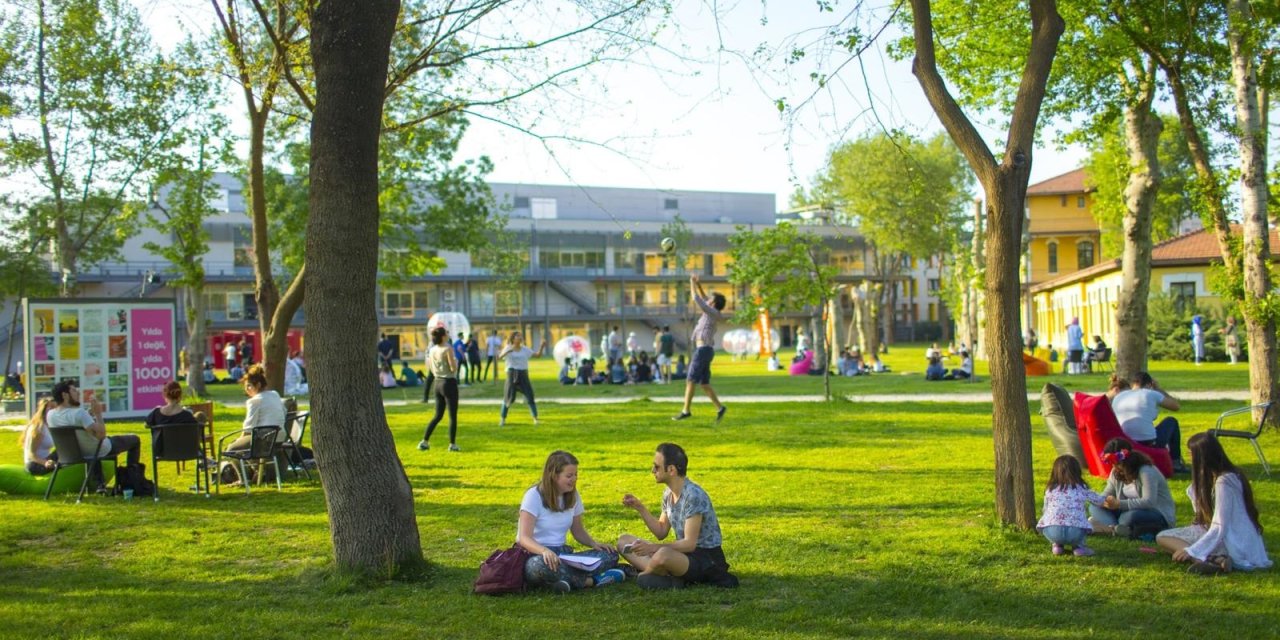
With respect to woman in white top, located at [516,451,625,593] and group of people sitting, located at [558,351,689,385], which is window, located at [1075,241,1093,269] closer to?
group of people sitting, located at [558,351,689,385]

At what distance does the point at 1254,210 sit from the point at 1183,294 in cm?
2818

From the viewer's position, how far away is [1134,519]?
7535 millimetres

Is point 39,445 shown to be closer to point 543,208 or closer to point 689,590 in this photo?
point 689,590

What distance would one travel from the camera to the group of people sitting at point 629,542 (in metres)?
6.31

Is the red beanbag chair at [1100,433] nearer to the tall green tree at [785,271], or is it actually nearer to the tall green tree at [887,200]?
the tall green tree at [785,271]

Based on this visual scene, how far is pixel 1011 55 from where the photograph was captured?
14.7 metres

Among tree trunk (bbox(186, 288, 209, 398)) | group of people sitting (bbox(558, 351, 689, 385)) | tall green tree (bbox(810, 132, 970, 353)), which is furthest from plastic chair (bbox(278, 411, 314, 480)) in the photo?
tall green tree (bbox(810, 132, 970, 353))

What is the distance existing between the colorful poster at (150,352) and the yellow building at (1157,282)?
89.2 ft

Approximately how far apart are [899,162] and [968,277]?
29340mm

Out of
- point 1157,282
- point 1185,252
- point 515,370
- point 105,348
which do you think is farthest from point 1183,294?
point 105,348

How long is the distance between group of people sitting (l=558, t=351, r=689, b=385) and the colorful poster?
502 inches

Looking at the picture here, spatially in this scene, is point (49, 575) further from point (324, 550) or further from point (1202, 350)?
point (1202, 350)

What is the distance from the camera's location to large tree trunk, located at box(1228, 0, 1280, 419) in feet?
44.1

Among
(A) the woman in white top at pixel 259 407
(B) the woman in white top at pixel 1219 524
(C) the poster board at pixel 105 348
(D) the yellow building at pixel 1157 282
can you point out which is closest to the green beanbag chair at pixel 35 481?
(A) the woman in white top at pixel 259 407
